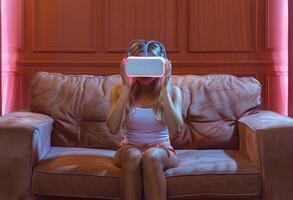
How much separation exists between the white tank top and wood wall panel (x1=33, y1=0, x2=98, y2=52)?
128 centimetres

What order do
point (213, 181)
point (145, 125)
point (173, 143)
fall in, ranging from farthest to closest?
point (173, 143) → point (145, 125) → point (213, 181)

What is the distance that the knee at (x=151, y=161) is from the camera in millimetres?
2104

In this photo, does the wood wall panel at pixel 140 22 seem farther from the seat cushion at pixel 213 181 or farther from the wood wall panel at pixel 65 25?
the seat cushion at pixel 213 181

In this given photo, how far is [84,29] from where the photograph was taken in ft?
11.5

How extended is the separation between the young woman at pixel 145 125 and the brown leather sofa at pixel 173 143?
0.36 ft

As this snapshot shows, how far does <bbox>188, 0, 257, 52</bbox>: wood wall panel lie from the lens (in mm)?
3469

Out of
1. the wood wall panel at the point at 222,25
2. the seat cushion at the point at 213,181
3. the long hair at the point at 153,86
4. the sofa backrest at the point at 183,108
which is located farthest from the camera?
the wood wall panel at the point at 222,25

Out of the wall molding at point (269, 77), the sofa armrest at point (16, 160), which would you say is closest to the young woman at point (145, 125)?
the sofa armrest at point (16, 160)

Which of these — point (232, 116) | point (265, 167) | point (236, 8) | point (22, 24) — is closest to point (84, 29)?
point (22, 24)

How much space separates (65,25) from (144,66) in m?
1.47

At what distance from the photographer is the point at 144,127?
7.70 ft

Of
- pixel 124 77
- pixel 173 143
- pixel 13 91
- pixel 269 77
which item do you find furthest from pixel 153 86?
pixel 13 91

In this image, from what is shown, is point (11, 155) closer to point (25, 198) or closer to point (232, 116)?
point (25, 198)

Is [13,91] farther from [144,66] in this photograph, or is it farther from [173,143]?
[144,66]
